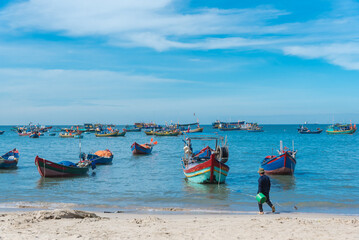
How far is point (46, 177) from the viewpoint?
2408 centimetres

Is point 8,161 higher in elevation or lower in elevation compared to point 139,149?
higher

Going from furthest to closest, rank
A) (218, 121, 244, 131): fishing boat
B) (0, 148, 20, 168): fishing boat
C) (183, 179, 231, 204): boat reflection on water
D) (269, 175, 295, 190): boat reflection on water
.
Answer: (218, 121, 244, 131): fishing boat, (0, 148, 20, 168): fishing boat, (269, 175, 295, 190): boat reflection on water, (183, 179, 231, 204): boat reflection on water

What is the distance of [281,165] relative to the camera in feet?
81.1

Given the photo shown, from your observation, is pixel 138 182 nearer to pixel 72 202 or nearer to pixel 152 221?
pixel 72 202

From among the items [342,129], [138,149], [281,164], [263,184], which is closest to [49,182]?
[263,184]

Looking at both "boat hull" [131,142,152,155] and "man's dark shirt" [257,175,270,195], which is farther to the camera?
"boat hull" [131,142,152,155]

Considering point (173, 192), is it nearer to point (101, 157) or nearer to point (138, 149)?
point (101, 157)

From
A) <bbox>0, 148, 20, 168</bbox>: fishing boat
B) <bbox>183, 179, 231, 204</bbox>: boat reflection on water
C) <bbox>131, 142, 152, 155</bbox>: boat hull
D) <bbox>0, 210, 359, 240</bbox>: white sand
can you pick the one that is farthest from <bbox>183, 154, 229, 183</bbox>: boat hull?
<bbox>131, 142, 152, 155</bbox>: boat hull

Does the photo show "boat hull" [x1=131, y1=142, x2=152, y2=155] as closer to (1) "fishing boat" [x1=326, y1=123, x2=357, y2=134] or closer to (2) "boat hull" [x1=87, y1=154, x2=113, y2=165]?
(2) "boat hull" [x1=87, y1=154, x2=113, y2=165]

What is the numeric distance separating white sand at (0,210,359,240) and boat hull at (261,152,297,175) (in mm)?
13854

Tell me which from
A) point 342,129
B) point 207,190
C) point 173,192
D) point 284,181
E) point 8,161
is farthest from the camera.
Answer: point 342,129

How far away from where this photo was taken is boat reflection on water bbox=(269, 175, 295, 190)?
813 inches

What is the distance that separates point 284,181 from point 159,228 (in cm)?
1471

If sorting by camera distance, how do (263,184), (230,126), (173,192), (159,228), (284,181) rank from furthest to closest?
(230,126) < (284,181) < (173,192) < (263,184) < (159,228)
